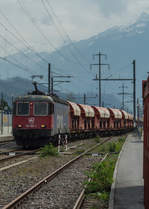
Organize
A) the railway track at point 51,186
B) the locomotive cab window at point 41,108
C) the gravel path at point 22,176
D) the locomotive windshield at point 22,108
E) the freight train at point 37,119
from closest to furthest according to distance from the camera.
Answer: the railway track at point 51,186 → the gravel path at point 22,176 → the freight train at point 37,119 → the locomotive cab window at point 41,108 → the locomotive windshield at point 22,108

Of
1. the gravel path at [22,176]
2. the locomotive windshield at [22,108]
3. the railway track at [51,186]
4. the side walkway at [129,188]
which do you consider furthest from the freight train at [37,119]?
the side walkway at [129,188]

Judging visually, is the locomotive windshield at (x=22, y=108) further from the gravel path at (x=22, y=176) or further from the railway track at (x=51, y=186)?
the railway track at (x=51, y=186)

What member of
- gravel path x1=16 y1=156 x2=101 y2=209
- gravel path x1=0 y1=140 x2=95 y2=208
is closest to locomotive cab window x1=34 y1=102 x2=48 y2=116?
gravel path x1=0 y1=140 x2=95 y2=208

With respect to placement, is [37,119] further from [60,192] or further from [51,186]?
[60,192]

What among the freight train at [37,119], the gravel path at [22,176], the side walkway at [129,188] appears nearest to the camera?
the side walkway at [129,188]

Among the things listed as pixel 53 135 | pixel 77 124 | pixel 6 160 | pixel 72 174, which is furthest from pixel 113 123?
pixel 72 174

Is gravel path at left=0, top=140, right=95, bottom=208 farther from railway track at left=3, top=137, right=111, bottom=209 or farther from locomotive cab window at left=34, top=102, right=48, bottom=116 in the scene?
locomotive cab window at left=34, top=102, right=48, bottom=116

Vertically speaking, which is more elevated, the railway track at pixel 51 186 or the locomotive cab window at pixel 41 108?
the locomotive cab window at pixel 41 108

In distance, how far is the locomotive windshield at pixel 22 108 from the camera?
26688 mm

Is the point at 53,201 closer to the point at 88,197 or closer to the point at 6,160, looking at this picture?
the point at 88,197

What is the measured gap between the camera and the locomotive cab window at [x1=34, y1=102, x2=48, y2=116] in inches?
1041

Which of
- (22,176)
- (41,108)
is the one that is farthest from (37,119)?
(22,176)

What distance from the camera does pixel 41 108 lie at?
26.5 m

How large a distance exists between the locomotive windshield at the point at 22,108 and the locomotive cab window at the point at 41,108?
0.53 meters
